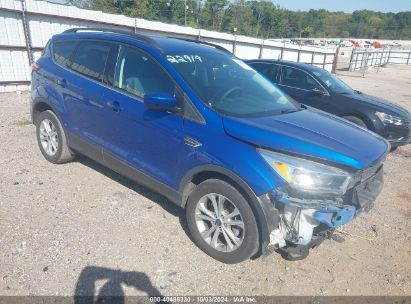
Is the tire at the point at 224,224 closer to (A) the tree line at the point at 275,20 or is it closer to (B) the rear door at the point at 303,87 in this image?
(B) the rear door at the point at 303,87

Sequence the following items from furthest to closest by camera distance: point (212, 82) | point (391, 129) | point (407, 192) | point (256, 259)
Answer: point (391, 129), point (407, 192), point (212, 82), point (256, 259)

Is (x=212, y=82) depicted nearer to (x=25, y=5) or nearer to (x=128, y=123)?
(x=128, y=123)

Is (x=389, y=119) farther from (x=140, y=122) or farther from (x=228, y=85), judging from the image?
(x=140, y=122)

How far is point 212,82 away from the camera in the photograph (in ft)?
11.7

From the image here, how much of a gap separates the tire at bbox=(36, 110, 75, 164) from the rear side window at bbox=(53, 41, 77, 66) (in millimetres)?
713

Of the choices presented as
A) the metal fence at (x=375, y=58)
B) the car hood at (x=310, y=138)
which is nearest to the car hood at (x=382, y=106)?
the car hood at (x=310, y=138)

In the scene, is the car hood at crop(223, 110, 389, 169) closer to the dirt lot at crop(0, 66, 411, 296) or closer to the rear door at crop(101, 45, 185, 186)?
the rear door at crop(101, 45, 185, 186)

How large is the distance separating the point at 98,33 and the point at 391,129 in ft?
18.1

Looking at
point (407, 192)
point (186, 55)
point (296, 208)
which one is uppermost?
point (186, 55)

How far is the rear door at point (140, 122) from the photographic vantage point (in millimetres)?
3346

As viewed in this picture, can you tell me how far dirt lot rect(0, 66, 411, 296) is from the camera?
2.91 m

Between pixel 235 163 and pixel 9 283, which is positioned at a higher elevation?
pixel 235 163

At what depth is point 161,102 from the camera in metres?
3.17

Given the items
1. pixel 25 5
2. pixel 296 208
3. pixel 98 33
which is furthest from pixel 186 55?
pixel 25 5
